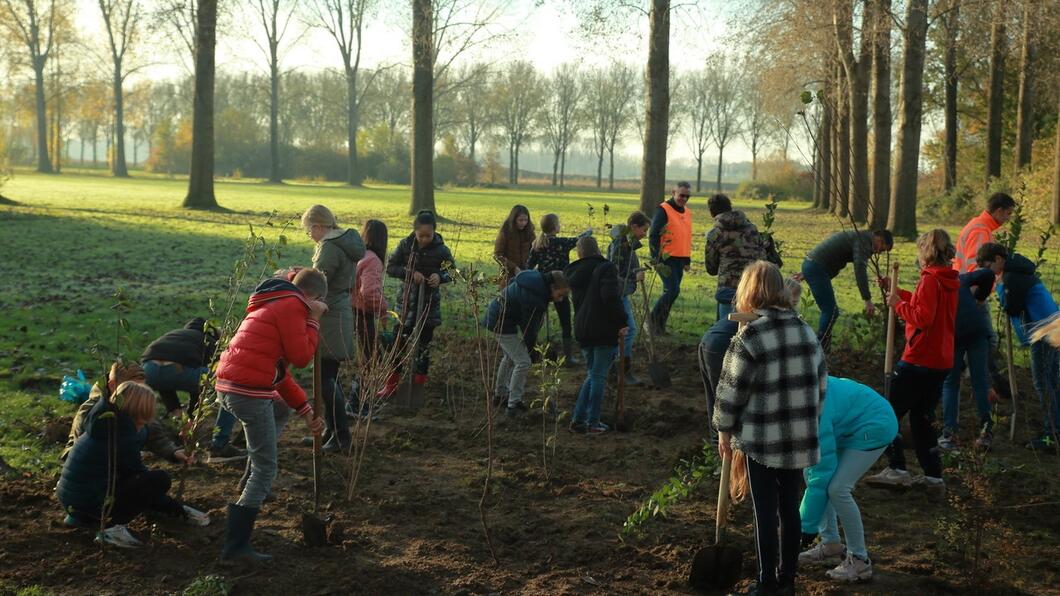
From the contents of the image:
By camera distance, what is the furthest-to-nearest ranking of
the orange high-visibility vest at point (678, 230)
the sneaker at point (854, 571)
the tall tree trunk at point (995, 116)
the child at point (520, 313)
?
the tall tree trunk at point (995, 116)
the orange high-visibility vest at point (678, 230)
the child at point (520, 313)
the sneaker at point (854, 571)

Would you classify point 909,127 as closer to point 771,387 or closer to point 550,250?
point 550,250

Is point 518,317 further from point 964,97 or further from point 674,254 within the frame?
point 964,97

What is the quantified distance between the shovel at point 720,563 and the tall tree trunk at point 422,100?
20983 millimetres

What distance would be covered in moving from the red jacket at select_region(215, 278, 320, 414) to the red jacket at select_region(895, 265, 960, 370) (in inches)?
143

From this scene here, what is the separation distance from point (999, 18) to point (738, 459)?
767 inches

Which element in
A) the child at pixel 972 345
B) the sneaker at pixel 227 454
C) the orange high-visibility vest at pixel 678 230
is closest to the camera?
the sneaker at pixel 227 454

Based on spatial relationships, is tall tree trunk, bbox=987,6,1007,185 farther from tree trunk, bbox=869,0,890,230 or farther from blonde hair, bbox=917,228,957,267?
blonde hair, bbox=917,228,957,267

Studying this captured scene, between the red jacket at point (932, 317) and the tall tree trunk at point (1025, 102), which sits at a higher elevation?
the tall tree trunk at point (1025, 102)

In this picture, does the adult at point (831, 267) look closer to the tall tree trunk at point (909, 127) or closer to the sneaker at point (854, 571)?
the sneaker at point (854, 571)

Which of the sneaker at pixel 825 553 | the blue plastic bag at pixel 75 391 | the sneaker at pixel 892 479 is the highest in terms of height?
the blue plastic bag at pixel 75 391

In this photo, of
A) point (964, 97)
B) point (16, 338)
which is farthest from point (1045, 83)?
point (16, 338)

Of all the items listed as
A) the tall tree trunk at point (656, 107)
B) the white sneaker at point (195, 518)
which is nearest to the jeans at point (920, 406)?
the white sneaker at point (195, 518)

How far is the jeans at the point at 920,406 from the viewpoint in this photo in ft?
19.6

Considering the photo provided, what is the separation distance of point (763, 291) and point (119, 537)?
336 centimetres
